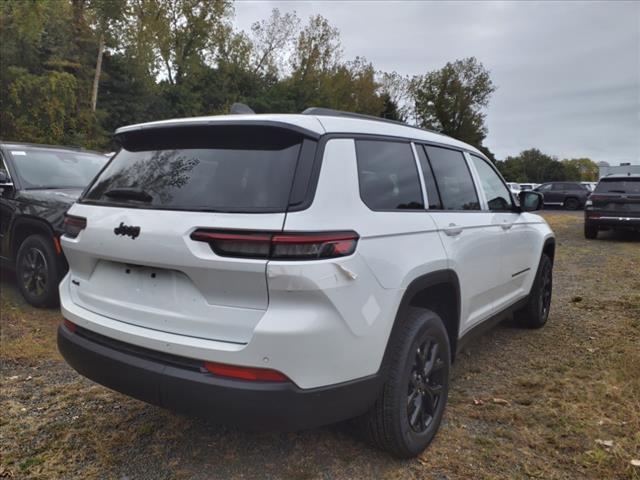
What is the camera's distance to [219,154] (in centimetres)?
232

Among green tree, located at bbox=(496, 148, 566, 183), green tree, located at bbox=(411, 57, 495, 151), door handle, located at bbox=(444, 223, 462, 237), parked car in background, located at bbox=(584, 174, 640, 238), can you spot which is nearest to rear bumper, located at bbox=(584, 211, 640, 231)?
parked car in background, located at bbox=(584, 174, 640, 238)

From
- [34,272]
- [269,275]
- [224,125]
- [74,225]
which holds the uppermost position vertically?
[224,125]

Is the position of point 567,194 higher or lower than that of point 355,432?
higher

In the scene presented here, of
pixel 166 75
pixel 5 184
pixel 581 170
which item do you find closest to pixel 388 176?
pixel 5 184

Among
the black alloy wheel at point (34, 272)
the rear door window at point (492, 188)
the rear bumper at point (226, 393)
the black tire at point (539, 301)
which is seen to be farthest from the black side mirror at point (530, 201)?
the black alloy wheel at point (34, 272)

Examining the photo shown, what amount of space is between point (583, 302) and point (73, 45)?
25.9m

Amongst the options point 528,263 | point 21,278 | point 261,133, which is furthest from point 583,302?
point 21,278

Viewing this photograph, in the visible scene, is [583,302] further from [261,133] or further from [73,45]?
[73,45]

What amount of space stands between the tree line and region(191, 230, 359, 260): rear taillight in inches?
803

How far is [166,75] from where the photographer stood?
1400 inches

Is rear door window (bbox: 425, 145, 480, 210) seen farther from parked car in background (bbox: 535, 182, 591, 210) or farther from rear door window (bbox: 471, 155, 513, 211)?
parked car in background (bbox: 535, 182, 591, 210)

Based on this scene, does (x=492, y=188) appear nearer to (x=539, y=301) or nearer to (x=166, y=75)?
(x=539, y=301)

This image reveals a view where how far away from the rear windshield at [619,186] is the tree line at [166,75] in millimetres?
19617

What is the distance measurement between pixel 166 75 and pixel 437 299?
36738 mm
